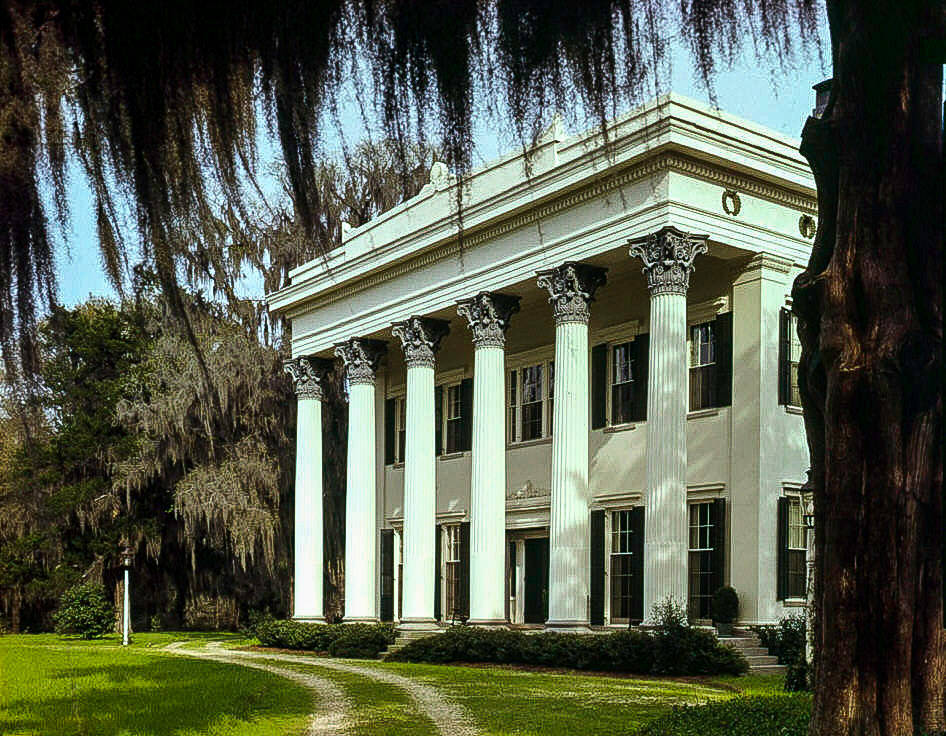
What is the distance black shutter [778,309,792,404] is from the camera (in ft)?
73.0

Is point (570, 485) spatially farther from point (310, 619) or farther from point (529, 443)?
point (310, 619)

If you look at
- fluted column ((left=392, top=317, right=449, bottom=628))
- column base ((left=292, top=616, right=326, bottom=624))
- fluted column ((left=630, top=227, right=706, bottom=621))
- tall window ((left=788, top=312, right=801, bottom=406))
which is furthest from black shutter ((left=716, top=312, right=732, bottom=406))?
column base ((left=292, top=616, right=326, bottom=624))

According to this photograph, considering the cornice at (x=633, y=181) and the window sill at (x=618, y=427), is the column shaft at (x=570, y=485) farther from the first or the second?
the cornice at (x=633, y=181)

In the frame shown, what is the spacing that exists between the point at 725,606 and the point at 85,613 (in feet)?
73.5

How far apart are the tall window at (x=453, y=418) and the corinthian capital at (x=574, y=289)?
7144 mm

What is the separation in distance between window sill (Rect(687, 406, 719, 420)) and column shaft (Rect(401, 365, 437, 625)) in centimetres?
667

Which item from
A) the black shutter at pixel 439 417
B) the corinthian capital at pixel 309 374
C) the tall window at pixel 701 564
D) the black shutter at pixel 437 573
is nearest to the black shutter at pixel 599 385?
the tall window at pixel 701 564

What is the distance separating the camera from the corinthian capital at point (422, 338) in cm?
2783

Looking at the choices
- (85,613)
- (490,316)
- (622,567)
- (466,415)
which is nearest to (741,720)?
(622,567)

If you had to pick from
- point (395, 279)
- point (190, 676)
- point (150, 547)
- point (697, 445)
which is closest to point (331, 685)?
point (190, 676)

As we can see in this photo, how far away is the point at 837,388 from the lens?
5.98m

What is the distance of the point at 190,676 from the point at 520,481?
10.7 m

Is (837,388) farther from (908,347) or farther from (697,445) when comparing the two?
(697,445)

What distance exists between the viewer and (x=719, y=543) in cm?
2220
